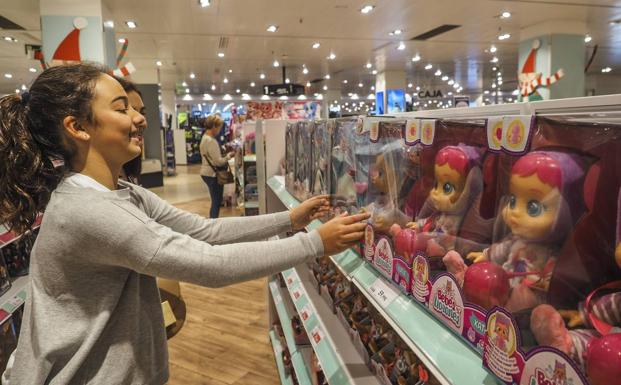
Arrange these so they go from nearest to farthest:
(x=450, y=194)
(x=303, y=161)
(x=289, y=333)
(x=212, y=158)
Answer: (x=450, y=194) < (x=303, y=161) < (x=289, y=333) < (x=212, y=158)

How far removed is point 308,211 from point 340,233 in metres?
0.48

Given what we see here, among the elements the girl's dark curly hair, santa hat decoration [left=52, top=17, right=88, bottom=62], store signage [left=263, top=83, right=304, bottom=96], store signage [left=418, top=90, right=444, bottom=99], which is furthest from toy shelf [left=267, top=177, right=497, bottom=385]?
store signage [left=418, top=90, right=444, bottom=99]

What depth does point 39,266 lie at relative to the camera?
117cm

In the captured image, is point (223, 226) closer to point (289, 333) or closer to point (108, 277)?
point (108, 277)

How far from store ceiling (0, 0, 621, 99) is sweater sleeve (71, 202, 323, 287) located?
7.02 meters

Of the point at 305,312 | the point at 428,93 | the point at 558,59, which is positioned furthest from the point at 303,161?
the point at 428,93

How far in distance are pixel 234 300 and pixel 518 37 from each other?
9656 mm

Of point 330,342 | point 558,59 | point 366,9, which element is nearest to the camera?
point 330,342

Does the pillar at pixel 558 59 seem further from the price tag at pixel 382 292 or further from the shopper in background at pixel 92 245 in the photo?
the shopper in background at pixel 92 245

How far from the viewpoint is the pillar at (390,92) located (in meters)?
15.4

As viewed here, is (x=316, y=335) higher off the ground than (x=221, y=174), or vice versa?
(x=221, y=174)

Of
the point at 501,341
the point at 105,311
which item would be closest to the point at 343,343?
the point at 105,311

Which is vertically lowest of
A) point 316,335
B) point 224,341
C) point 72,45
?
point 224,341

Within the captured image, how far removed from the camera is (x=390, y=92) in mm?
15703
